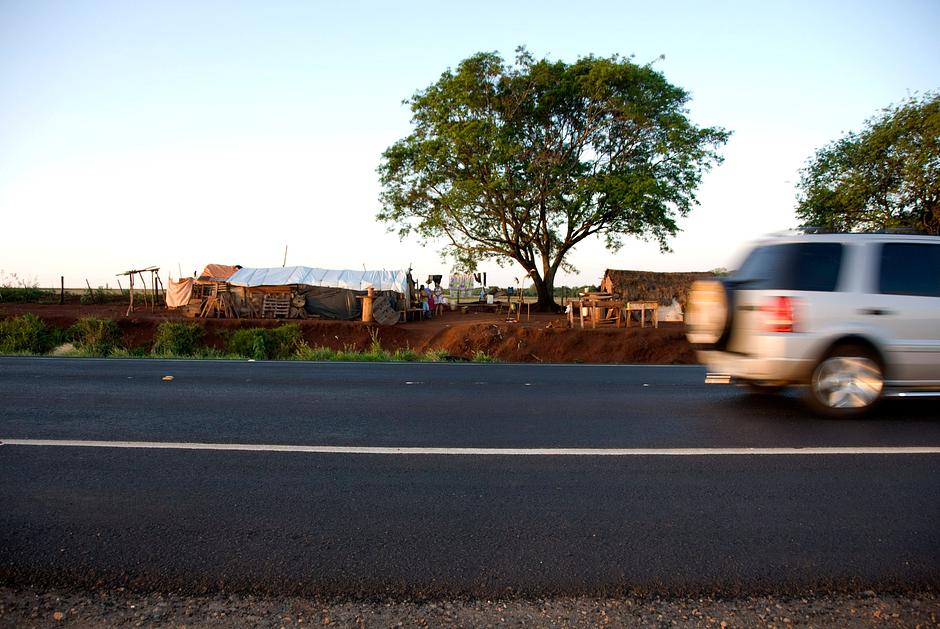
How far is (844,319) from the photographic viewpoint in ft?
22.0

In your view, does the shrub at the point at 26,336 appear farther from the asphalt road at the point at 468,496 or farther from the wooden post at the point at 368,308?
the asphalt road at the point at 468,496

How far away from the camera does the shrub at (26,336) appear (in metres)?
23.0

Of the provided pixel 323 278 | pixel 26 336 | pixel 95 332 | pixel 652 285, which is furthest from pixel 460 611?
pixel 323 278

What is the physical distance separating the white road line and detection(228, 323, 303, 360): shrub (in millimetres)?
17772

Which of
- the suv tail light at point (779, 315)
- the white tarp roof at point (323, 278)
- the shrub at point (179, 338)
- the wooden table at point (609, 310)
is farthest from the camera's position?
the white tarp roof at point (323, 278)

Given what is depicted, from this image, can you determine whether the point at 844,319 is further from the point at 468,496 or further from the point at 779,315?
the point at 468,496

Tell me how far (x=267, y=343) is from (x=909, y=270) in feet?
69.9

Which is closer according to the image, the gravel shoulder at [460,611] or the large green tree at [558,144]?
the gravel shoulder at [460,611]

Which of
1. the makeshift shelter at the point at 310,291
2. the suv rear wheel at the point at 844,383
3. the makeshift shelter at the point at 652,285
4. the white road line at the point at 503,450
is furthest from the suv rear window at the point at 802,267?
the makeshift shelter at the point at 652,285

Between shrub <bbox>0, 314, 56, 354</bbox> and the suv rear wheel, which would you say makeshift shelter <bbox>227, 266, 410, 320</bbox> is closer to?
shrub <bbox>0, 314, 56, 354</bbox>

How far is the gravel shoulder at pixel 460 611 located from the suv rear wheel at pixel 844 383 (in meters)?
4.33

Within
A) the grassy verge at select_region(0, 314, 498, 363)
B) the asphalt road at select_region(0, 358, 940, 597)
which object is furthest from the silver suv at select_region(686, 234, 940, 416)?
the grassy verge at select_region(0, 314, 498, 363)

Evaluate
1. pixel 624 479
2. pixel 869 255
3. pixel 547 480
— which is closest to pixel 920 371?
pixel 869 255

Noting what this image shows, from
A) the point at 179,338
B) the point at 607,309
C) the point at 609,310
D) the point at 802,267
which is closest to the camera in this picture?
the point at 802,267
